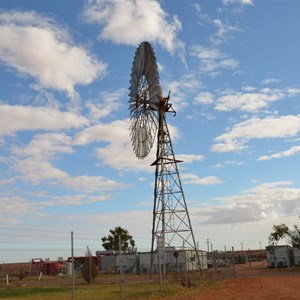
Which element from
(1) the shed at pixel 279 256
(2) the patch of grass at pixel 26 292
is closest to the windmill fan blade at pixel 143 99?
(2) the patch of grass at pixel 26 292

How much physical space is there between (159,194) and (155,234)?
3.41 meters

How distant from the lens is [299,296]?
2184 cm

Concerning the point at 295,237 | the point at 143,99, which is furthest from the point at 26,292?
the point at 295,237

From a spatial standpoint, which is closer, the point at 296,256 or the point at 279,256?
the point at 279,256

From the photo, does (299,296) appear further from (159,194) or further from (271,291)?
(159,194)

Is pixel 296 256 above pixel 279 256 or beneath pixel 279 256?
beneath

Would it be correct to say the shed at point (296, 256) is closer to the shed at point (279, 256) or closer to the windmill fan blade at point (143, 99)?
the shed at point (279, 256)

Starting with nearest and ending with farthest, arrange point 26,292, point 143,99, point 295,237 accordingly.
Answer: point 26,292
point 143,99
point 295,237

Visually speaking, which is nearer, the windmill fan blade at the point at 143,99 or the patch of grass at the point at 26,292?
the patch of grass at the point at 26,292

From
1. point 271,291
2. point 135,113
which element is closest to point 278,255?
point 135,113

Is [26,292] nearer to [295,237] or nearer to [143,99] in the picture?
[143,99]

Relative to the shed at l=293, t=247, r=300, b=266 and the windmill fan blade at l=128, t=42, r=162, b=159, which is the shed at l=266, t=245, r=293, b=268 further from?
the windmill fan blade at l=128, t=42, r=162, b=159

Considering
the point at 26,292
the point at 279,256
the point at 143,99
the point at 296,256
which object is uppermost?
A: the point at 143,99

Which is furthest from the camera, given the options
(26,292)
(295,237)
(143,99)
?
(295,237)
